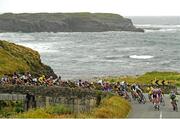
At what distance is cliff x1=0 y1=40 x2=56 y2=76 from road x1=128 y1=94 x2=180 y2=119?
2551 cm

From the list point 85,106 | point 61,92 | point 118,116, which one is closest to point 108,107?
point 118,116

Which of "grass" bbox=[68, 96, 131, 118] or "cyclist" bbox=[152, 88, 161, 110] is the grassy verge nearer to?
"grass" bbox=[68, 96, 131, 118]

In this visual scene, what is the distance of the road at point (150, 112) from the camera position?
32.1m

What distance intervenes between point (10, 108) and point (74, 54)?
9611 cm

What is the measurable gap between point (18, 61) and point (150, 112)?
37.1m

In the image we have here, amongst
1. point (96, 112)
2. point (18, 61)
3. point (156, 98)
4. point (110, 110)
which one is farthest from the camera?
point (18, 61)

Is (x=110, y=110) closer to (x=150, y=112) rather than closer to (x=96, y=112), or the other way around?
(x=96, y=112)

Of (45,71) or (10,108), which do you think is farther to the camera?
(45,71)

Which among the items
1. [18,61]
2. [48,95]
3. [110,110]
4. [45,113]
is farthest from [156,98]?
[18,61]

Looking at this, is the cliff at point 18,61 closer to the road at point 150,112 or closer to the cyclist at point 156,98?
the road at point 150,112

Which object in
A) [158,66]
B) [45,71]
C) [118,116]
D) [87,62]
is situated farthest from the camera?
[87,62]

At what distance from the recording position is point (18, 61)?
68312mm

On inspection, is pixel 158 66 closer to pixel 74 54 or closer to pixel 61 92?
pixel 74 54

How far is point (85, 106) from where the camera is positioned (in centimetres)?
3684
